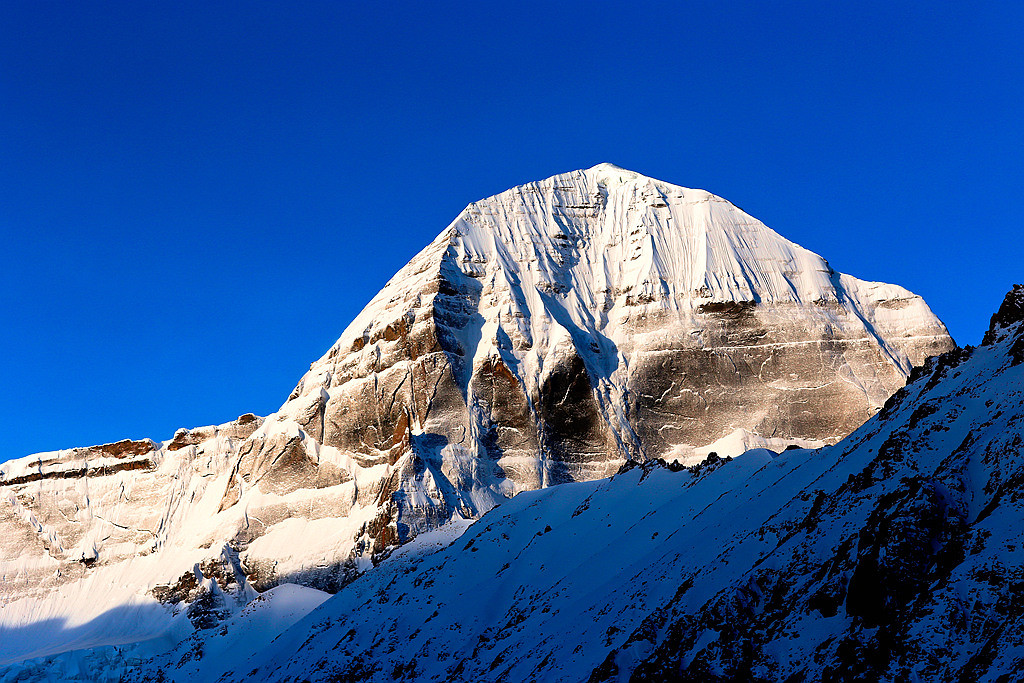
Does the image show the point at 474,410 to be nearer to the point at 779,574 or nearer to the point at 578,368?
the point at 578,368

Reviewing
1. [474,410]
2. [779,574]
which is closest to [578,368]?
[474,410]

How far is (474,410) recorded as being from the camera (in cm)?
16288

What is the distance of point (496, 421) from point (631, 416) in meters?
20.3

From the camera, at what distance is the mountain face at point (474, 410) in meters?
157

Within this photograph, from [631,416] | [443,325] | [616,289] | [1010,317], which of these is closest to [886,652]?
[1010,317]

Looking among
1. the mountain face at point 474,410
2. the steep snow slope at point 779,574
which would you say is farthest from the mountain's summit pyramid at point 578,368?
the steep snow slope at point 779,574

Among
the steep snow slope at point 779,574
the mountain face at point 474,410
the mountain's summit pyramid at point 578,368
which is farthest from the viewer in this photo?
the mountain's summit pyramid at point 578,368

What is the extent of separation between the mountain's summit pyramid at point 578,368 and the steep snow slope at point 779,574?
193 ft

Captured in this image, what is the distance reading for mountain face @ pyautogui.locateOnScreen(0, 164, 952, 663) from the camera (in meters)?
157

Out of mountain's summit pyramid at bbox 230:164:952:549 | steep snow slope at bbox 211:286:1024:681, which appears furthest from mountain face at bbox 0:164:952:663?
steep snow slope at bbox 211:286:1024:681

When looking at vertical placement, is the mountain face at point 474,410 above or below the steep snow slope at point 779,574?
above

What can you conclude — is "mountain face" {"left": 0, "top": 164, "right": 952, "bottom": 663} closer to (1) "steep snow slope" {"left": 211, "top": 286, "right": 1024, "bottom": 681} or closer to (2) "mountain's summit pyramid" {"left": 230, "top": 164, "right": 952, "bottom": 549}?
(2) "mountain's summit pyramid" {"left": 230, "top": 164, "right": 952, "bottom": 549}

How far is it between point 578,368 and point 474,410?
56.0 feet

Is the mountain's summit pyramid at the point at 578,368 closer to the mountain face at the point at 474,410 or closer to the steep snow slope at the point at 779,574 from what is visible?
the mountain face at the point at 474,410
